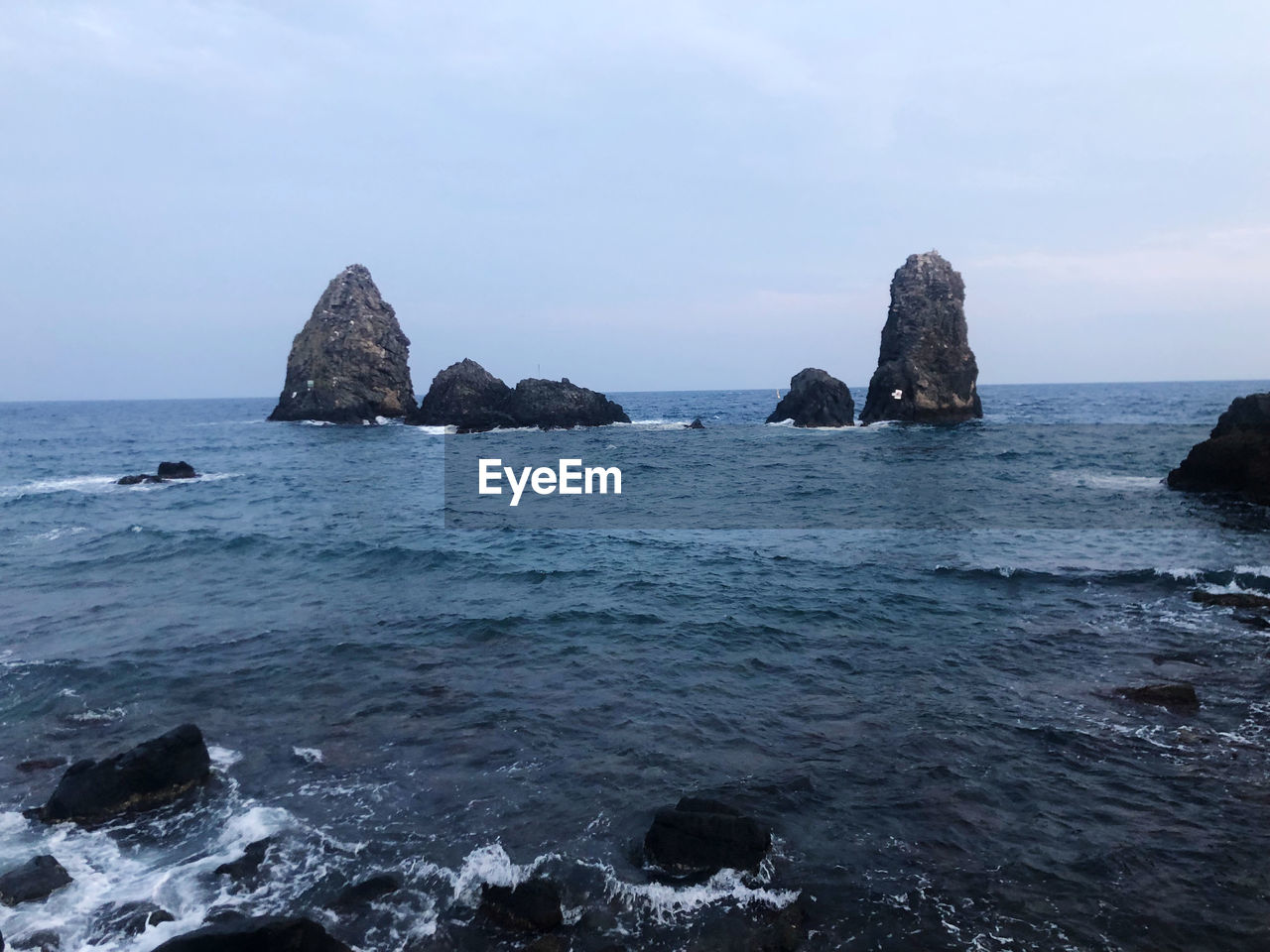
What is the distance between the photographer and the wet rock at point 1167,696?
11.8 m

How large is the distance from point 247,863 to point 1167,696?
13634 mm

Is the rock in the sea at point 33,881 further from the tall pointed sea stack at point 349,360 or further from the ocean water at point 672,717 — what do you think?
the tall pointed sea stack at point 349,360

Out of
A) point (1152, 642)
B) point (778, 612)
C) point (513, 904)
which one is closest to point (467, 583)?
point (778, 612)

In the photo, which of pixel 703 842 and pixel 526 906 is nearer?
pixel 526 906

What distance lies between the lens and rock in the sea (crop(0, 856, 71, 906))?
25.3 ft

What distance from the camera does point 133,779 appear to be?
9711 millimetres

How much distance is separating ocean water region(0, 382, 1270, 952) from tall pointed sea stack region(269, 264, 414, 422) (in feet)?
195

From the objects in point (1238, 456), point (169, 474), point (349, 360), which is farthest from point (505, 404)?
point (1238, 456)

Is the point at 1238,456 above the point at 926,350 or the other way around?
the other way around

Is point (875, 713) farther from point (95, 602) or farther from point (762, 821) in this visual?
point (95, 602)

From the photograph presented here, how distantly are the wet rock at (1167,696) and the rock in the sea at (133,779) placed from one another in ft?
47.1

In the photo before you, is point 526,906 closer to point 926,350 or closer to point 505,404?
point 926,350

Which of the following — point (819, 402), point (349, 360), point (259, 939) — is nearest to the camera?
point (259, 939)

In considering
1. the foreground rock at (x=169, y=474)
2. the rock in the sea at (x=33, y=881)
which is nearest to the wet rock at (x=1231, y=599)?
the rock in the sea at (x=33, y=881)
